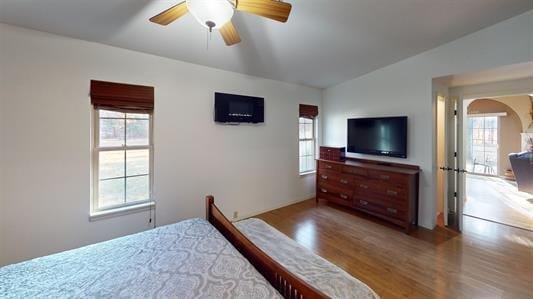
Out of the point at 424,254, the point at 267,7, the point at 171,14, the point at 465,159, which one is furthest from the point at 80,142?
the point at 465,159

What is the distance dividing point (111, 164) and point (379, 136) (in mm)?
3837

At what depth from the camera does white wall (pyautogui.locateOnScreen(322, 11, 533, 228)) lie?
7.88 ft

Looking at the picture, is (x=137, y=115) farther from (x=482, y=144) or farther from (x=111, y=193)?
(x=482, y=144)

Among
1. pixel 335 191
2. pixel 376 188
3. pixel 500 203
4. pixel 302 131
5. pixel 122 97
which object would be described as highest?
pixel 122 97

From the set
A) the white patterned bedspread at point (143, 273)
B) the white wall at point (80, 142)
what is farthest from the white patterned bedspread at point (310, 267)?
the white wall at point (80, 142)

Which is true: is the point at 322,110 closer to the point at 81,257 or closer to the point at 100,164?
the point at 100,164

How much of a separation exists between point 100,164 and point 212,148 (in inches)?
52.0

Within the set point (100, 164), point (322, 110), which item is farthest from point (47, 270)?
point (322, 110)

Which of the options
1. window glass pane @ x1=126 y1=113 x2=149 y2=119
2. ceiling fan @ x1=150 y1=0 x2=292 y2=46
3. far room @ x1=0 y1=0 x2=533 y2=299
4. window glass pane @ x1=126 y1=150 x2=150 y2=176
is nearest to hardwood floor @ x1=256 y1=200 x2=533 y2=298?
far room @ x1=0 y1=0 x2=533 y2=299

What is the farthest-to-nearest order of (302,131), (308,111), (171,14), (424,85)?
(302,131) < (308,111) < (424,85) < (171,14)

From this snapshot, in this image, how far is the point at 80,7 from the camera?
180cm

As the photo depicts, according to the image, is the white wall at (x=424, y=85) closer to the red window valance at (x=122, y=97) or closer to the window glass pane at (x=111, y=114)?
the red window valance at (x=122, y=97)

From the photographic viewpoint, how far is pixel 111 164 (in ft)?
8.41

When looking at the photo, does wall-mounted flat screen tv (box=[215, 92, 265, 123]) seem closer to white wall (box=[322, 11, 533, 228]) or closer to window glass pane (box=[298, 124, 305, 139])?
window glass pane (box=[298, 124, 305, 139])
